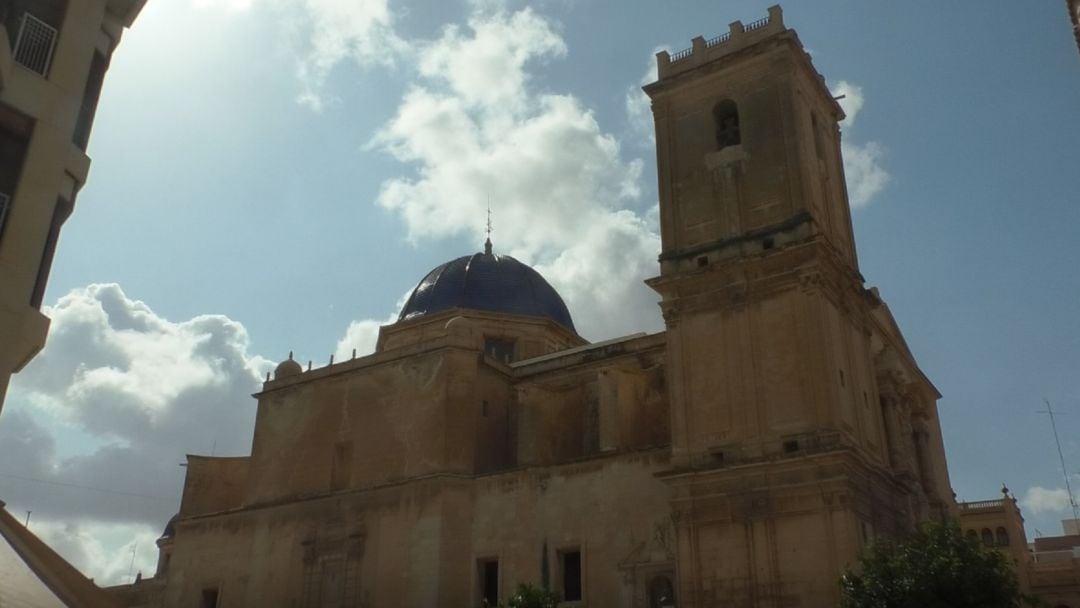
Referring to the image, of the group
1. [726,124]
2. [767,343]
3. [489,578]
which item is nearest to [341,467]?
[489,578]

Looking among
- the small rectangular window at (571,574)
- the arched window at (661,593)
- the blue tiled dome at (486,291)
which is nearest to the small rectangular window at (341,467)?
the small rectangular window at (571,574)

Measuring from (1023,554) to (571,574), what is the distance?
23.3 meters

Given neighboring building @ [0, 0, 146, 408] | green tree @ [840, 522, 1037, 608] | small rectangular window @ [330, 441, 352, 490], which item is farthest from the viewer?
small rectangular window @ [330, 441, 352, 490]

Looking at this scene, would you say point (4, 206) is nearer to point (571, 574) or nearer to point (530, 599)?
point (530, 599)

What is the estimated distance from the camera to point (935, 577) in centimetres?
1658

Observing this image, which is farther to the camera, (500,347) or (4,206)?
(500,347)

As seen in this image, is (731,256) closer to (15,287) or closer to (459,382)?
(459,382)

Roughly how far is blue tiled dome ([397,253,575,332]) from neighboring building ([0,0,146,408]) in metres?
24.8

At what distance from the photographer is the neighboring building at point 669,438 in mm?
21047

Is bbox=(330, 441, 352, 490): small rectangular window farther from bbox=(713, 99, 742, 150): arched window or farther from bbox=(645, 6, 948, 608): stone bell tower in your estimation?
bbox=(713, 99, 742, 150): arched window

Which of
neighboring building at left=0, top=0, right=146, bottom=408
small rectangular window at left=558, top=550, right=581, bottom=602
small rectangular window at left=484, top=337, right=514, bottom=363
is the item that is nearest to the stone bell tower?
small rectangular window at left=558, top=550, right=581, bottom=602

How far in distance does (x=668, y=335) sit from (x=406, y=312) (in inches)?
591

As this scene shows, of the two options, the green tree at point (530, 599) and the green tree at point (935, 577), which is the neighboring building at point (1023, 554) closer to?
the green tree at point (935, 577)

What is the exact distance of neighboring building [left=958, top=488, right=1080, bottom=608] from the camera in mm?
36812
